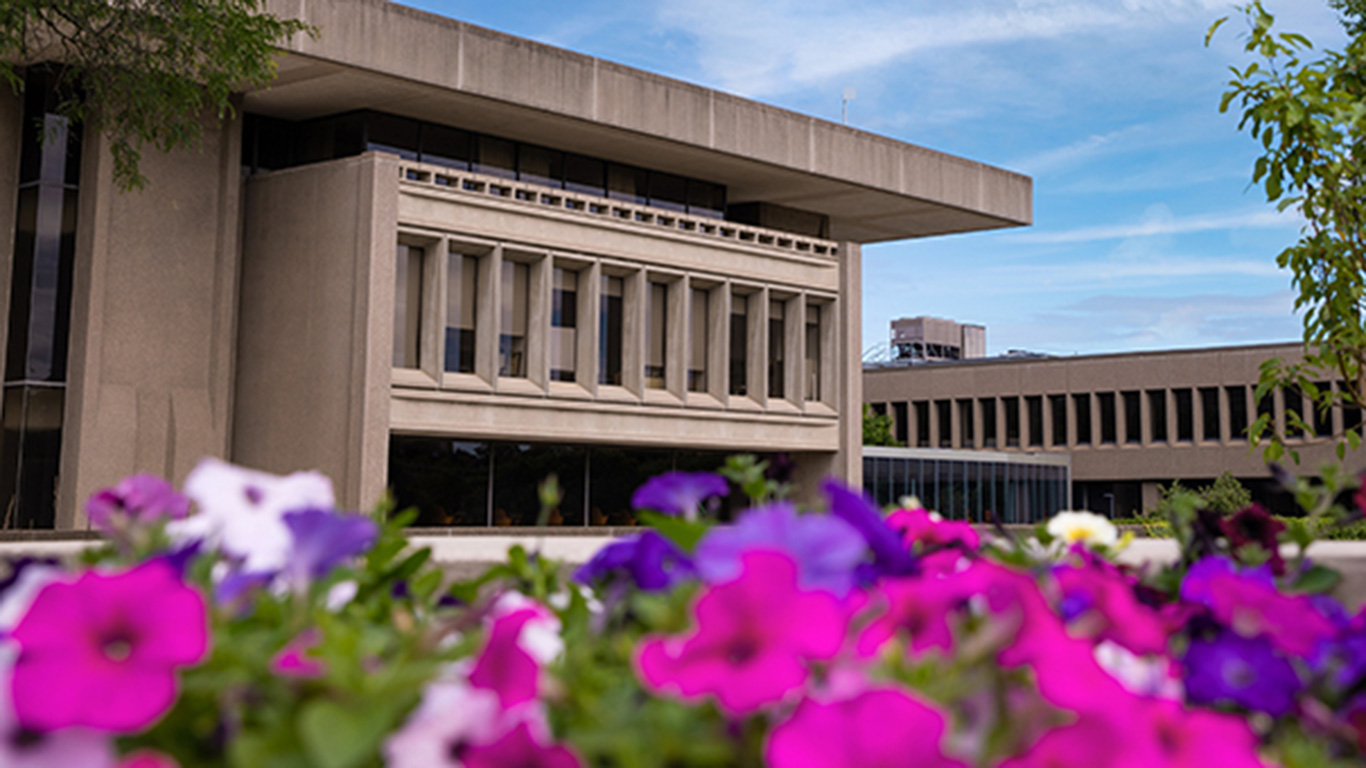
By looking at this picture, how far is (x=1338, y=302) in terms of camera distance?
6785mm

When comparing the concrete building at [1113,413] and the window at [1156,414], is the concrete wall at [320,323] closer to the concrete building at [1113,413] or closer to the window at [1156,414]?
the concrete building at [1113,413]

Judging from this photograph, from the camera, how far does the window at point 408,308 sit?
2742 cm

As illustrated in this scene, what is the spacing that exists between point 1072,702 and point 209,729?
64 cm

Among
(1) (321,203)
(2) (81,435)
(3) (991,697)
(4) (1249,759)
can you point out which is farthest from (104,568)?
(1) (321,203)

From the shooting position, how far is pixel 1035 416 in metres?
63.5

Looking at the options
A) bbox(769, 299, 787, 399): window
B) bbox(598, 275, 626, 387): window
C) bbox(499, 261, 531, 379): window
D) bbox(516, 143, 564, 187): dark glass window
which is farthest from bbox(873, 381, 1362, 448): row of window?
bbox(499, 261, 531, 379): window

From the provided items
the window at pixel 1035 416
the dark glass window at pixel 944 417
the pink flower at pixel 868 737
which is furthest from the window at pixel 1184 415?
the pink flower at pixel 868 737

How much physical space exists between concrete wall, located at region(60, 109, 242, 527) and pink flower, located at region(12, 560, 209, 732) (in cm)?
2513

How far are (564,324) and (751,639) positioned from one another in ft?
95.9

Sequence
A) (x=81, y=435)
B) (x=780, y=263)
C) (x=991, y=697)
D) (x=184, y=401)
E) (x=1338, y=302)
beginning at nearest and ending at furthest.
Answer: (x=991, y=697) → (x=1338, y=302) → (x=81, y=435) → (x=184, y=401) → (x=780, y=263)

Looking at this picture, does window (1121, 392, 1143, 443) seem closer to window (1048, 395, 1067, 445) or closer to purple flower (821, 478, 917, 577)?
window (1048, 395, 1067, 445)

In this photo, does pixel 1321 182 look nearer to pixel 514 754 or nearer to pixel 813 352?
pixel 514 754

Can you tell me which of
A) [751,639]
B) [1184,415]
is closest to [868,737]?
[751,639]

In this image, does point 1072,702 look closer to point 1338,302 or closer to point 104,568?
point 104,568
